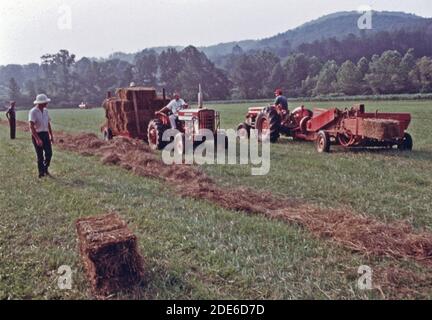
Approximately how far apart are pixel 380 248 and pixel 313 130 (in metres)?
7.91

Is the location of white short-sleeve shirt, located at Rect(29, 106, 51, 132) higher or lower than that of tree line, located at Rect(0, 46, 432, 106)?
lower

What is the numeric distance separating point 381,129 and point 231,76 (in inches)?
2797

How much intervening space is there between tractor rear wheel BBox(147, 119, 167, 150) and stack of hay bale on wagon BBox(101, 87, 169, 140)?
80cm

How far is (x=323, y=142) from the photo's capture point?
1123 cm

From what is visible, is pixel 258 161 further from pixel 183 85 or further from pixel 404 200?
pixel 183 85

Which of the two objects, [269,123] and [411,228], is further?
[269,123]

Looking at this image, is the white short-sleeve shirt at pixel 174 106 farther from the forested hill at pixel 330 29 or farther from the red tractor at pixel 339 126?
the forested hill at pixel 330 29

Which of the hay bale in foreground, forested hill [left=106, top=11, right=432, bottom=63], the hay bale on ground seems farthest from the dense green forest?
the hay bale in foreground

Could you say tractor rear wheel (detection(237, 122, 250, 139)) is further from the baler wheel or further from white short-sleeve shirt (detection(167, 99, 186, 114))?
the baler wheel

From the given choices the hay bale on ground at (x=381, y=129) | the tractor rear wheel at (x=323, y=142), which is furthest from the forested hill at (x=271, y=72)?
the hay bale on ground at (x=381, y=129)

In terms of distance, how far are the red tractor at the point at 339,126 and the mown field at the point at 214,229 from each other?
2.98 ft

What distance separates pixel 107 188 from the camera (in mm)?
7449

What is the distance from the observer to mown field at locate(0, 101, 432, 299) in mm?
3697
